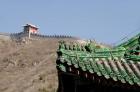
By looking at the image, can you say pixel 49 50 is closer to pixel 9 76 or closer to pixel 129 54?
pixel 9 76

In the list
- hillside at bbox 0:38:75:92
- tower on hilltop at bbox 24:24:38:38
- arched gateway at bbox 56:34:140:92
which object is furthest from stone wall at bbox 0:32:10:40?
arched gateway at bbox 56:34:140:92

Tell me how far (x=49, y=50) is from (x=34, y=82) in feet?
98.1

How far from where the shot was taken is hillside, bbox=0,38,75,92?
292ft

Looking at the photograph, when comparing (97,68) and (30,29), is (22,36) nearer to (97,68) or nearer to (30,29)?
(30,29)

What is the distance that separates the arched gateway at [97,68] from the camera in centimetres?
984

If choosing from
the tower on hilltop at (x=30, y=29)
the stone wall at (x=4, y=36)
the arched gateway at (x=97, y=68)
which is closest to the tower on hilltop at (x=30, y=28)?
the tower on hilltop at (x=30, y=29)

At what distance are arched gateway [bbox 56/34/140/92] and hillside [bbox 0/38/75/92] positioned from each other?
224 ft

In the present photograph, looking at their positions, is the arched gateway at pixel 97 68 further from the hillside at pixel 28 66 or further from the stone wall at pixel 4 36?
the stone wall at pixel 4 36

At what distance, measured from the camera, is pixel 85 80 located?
34.4ft

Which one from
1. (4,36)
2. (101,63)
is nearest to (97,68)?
(101,63)

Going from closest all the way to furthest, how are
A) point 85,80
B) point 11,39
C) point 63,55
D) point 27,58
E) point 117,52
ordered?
point 63,55 → point 85,80 → point 117,52 → point 27,58 → point 11,39

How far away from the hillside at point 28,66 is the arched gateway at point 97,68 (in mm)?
→ 68340

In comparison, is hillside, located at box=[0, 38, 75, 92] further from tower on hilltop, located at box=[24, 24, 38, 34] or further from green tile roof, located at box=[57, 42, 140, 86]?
green tile roof, located at box=[57, 42, 140, 86]

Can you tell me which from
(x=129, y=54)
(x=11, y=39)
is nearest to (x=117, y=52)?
(x=129, y=54)
